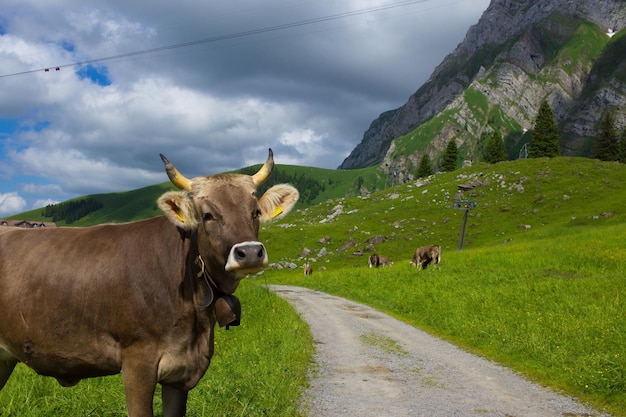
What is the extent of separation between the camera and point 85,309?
487 centimetres

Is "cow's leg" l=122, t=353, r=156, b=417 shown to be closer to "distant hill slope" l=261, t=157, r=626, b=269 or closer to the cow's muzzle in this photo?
the cow's muzzle

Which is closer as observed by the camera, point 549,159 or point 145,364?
point 145,364

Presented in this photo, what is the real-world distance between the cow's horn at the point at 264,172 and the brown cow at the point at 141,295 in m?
0.02

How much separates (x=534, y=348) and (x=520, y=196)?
7089cm

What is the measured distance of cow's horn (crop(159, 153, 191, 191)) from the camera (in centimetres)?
495

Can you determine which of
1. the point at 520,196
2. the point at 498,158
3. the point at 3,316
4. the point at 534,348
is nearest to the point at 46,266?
the point at 3,316

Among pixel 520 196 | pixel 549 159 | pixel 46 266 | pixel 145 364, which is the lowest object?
pixel 145 364

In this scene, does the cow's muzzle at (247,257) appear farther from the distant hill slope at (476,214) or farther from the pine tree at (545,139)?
the pine tree at (545,139)

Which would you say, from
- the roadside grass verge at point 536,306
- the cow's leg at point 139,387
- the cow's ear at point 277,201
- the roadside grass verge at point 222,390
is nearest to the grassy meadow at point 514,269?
the roadside grass verge at point 536,306

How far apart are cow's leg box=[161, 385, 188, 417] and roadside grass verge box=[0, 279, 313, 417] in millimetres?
1535

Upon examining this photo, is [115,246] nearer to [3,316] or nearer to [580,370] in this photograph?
[3,316]

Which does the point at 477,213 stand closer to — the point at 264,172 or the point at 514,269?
the point at 514,269

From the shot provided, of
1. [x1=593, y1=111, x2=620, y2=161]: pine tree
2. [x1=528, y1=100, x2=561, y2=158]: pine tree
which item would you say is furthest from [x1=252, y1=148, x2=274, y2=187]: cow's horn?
[x1=593, y1=111, x2=620, y2=161]: pine tree

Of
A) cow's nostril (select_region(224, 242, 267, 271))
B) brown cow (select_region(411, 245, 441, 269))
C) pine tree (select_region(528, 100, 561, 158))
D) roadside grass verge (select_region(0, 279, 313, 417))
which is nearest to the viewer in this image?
cow's nostril (select_region(224, 242, 267, 271))
